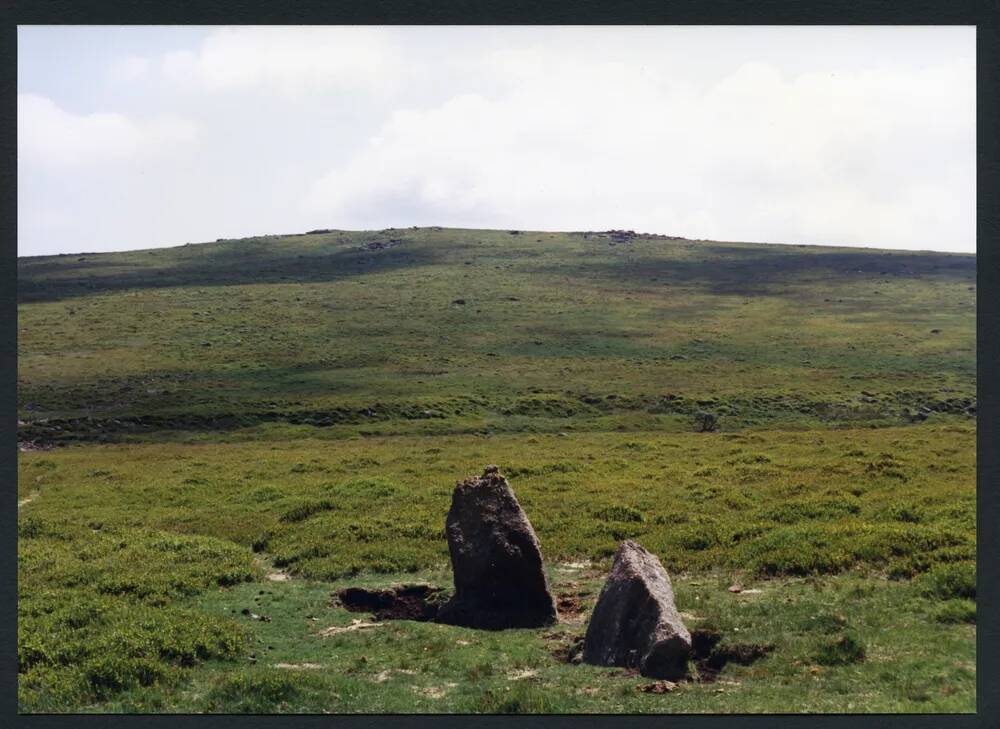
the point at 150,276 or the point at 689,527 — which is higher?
the point at 150,276

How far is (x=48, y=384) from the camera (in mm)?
89438

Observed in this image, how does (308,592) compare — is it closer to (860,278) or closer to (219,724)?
(219,724)

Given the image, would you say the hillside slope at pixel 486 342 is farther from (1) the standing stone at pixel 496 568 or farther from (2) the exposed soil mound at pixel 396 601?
(1) the standing stone at pixel 496 568

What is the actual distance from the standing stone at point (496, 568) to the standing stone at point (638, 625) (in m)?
2.81

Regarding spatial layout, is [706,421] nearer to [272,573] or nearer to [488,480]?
[272,573]

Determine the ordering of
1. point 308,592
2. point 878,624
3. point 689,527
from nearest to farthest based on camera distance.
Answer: point 878,624 < point 308,592 < point 689,527

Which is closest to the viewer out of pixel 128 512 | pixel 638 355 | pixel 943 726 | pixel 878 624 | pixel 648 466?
pixel 943 726

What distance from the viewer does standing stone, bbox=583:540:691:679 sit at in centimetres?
1523

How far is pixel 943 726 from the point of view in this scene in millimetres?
12078

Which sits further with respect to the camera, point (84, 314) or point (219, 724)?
point (84, 314)

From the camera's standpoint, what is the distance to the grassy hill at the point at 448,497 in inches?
597

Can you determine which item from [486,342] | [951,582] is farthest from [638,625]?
[486,342]

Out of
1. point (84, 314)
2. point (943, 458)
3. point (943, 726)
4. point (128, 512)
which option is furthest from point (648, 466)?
point (84, 314)

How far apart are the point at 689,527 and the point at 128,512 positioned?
23.2 m
